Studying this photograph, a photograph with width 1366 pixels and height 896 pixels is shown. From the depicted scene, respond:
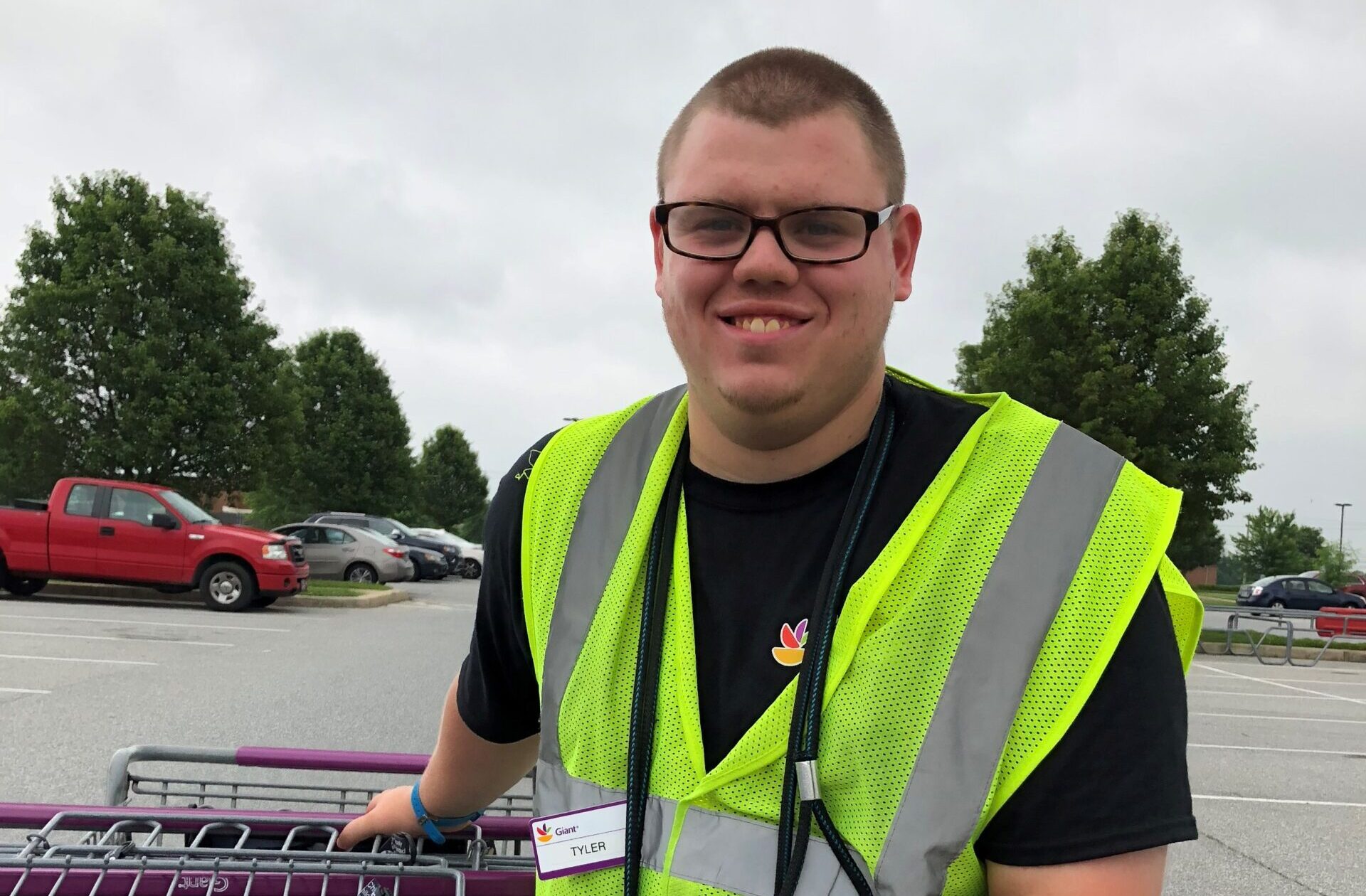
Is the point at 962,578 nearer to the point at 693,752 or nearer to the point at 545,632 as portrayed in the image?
the point at 693,752

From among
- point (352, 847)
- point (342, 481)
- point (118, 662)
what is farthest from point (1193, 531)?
point (342, 481)

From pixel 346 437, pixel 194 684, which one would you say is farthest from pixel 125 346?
pixel 346 437

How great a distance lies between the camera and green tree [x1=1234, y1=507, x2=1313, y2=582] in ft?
182

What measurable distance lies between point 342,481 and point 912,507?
4449 cm

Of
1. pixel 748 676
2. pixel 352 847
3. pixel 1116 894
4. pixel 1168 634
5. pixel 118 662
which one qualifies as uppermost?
pixel 1168 634

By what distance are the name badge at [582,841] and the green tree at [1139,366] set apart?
22.3 metres

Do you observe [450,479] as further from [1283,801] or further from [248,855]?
[248,855]

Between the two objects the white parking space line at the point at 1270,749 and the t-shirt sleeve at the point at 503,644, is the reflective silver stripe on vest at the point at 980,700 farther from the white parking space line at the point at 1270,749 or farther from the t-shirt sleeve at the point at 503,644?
the white parking space line at the point at 1270,749

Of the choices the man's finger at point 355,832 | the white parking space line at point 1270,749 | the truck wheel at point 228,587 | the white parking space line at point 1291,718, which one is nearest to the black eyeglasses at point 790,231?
the man's finger at point 355,832

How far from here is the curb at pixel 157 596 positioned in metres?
17.0

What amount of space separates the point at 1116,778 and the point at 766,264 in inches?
31.1

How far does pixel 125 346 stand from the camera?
20547 millimetres

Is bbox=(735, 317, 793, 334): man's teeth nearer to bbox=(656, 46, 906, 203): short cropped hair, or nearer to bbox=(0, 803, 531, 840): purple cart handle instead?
bbox=(656, 46, 906, 203): short cropped hair

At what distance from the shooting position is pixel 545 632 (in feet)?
5.37
